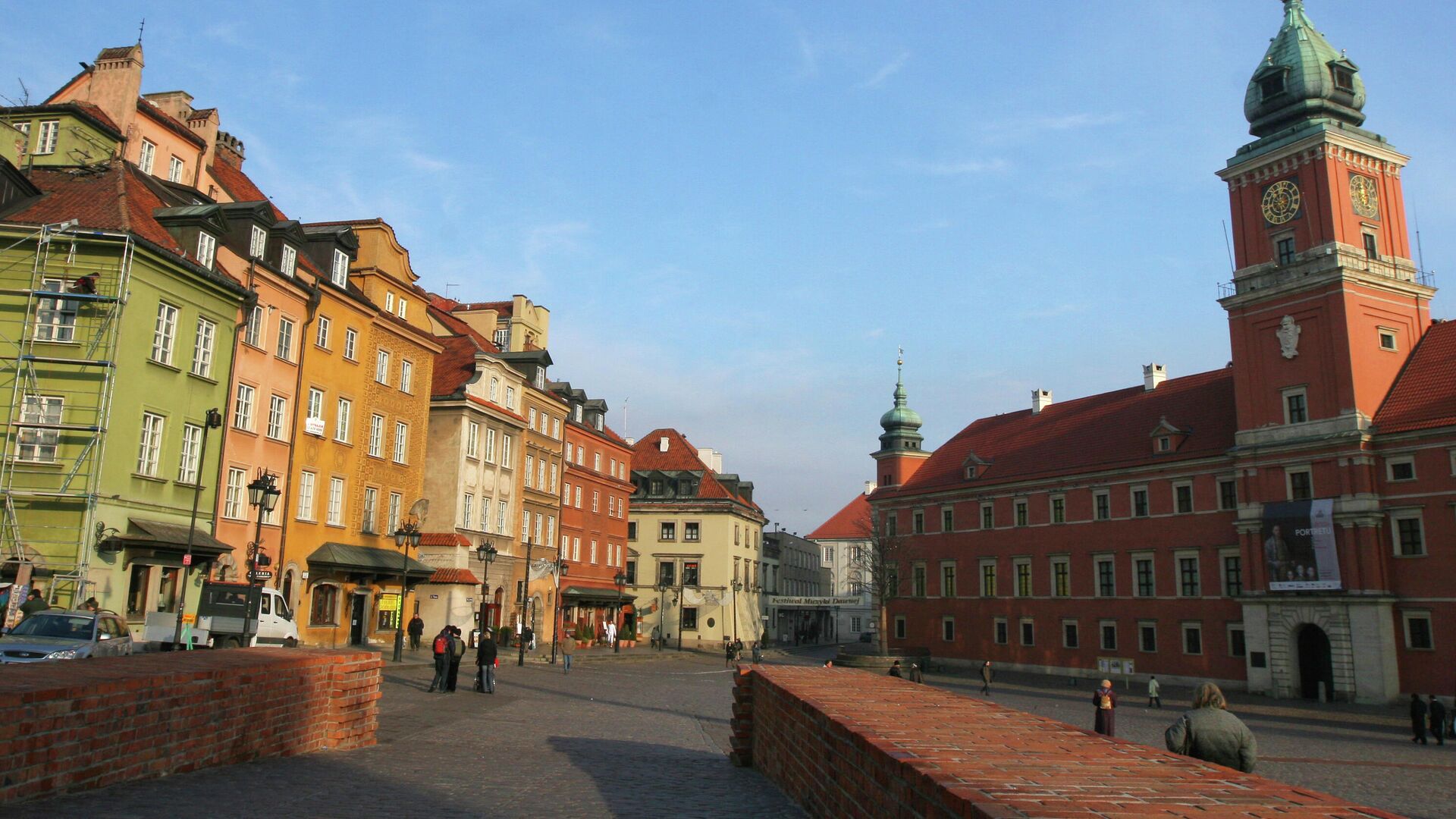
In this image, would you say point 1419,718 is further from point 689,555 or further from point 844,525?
point 844,525

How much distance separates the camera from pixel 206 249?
1220 inches

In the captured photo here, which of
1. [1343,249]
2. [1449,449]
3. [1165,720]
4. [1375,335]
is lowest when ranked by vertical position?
[1165,720]

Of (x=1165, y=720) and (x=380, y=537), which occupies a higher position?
(x=380, y=537)

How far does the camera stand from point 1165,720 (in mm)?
34375

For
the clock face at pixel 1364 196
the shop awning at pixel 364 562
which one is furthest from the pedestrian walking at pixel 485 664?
the clock face at pixel 1364 196

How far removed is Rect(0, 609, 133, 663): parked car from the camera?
55.2 ft

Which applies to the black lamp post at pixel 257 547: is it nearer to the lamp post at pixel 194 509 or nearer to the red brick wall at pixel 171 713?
the lamp post at pixel 194 509

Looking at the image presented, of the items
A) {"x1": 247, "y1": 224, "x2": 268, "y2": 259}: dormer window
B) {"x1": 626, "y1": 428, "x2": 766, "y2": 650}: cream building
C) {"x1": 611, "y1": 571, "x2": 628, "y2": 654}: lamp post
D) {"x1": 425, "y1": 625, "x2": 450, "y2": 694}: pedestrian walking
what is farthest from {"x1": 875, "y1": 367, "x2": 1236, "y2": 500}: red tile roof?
{"x1": 247, "y1": 224, "x2": 268, "y2": 259}: dormer window

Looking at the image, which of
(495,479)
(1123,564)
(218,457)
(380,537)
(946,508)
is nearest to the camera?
(218,457)

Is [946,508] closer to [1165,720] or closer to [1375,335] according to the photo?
[1375,335]

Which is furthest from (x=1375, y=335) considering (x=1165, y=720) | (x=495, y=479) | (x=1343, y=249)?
(x=495, y=479)

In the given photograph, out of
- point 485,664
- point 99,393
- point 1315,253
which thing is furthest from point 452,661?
point 1315,253

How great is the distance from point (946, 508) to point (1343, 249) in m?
29.7

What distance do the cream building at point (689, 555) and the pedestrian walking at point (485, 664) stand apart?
47.7 m
